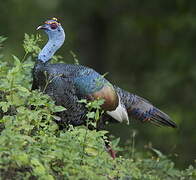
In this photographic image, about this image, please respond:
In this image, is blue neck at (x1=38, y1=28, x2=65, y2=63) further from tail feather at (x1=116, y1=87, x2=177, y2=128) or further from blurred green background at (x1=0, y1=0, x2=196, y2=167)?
blurred green background at (x1=0, y1=0, x2=196, y2=167)

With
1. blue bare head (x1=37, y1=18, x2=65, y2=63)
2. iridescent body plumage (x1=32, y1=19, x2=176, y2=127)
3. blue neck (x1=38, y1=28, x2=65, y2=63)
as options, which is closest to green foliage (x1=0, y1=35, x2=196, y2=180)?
iridescent body plumage (x1=32, y1=19, x2=176, y2=127)

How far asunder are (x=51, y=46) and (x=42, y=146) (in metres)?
2.08

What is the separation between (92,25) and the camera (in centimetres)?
1691

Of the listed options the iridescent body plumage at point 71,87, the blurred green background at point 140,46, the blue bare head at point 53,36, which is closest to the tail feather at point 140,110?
the iridescent body plumage at point 71,87

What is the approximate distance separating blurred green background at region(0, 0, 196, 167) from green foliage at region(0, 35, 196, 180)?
7859 millimetres

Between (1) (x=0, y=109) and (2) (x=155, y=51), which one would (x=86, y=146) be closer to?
(1) (x=0, y=109)

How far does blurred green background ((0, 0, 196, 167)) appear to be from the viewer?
15.4m

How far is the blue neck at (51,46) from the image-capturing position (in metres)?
7.99

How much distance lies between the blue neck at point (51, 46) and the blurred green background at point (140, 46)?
6.44 m

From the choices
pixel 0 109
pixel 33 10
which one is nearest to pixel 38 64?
pixel 0 109

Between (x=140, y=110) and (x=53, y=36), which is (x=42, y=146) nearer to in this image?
(x=53, y=36)

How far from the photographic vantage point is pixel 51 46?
809cm

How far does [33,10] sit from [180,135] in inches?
154

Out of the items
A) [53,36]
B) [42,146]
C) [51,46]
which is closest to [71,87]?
[51,46]
